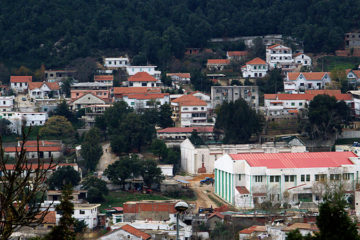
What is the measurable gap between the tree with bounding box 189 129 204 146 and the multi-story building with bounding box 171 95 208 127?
3.53 meters

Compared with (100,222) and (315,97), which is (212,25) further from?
(100,222)

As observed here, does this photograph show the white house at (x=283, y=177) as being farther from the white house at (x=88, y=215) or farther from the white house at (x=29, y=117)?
the white house at (x=29, y=117)

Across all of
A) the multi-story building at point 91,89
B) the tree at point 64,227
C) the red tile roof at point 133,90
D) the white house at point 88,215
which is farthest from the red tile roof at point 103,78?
the tree at point 64,227

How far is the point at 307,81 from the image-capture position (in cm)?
5491

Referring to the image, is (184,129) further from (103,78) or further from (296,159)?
(103,78)

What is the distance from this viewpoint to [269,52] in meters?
60.0

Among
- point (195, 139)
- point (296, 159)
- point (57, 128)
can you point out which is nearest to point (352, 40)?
point (195, 139)

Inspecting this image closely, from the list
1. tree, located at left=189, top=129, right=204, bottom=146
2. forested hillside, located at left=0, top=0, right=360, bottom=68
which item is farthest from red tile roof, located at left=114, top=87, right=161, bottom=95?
tree, located at left=189, top=129, right=204, bottom=146

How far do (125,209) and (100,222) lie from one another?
1.08 m

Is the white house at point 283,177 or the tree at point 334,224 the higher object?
the tree at point 334,224

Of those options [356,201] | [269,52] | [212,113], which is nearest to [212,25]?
[269,52]

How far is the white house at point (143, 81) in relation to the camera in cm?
5587

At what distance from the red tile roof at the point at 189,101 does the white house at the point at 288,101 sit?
3563mm

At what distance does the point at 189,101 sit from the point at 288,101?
5.42 metres
